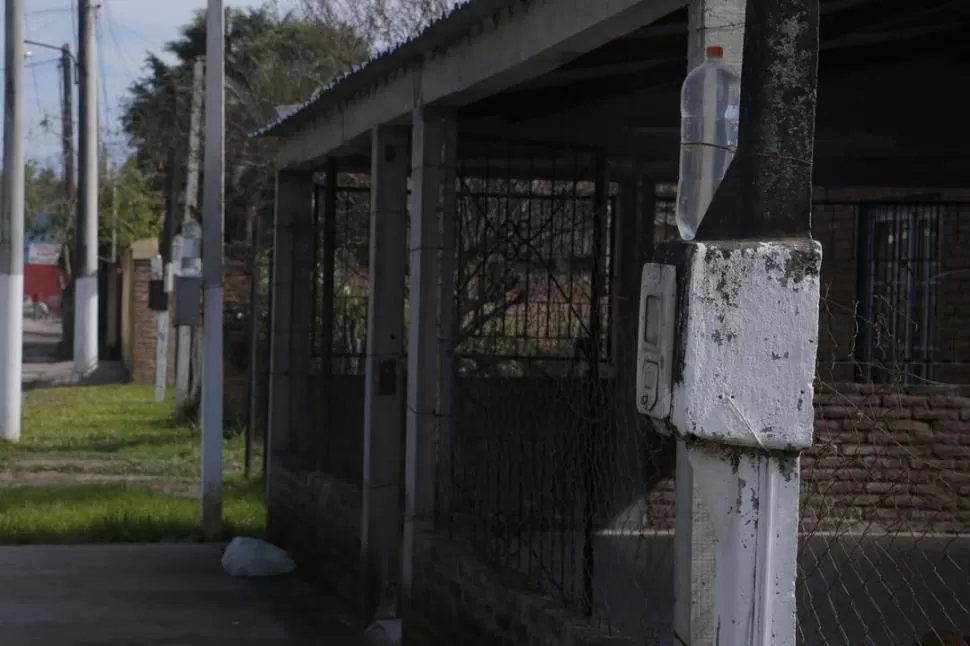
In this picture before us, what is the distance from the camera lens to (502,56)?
6691 millimetres

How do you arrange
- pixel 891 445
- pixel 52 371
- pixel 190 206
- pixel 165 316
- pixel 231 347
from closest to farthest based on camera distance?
pixel 891 445 → pixel 231 347 → pixel 190 206 → pixel 165 316 → pixel 52 371

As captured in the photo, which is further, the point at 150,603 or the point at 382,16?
the point at 382,16

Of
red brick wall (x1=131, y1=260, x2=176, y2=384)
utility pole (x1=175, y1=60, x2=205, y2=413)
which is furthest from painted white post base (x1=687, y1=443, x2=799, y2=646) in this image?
red brick wall (x1=131, y1=260, x2=176, y2=384)

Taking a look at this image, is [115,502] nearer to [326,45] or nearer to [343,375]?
[343,375]

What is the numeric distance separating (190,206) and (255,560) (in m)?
12.4

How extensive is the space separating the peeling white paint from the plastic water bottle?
213mm

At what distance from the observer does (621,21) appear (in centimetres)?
545

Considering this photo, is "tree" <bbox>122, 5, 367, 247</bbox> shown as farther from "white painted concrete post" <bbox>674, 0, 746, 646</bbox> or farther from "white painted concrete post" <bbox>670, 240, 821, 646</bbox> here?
"white painted concrete post" <bbox>670, 240, 821, 646</bbox>

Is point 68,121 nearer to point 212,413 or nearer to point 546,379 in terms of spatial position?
point 212,413

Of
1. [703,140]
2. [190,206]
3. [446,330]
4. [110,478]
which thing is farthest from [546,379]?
[190,206]

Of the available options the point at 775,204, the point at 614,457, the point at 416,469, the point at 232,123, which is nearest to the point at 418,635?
the point at 416,469

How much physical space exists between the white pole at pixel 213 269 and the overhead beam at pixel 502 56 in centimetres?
189

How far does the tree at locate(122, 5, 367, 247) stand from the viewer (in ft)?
67.9

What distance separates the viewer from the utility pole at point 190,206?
19516 mm
